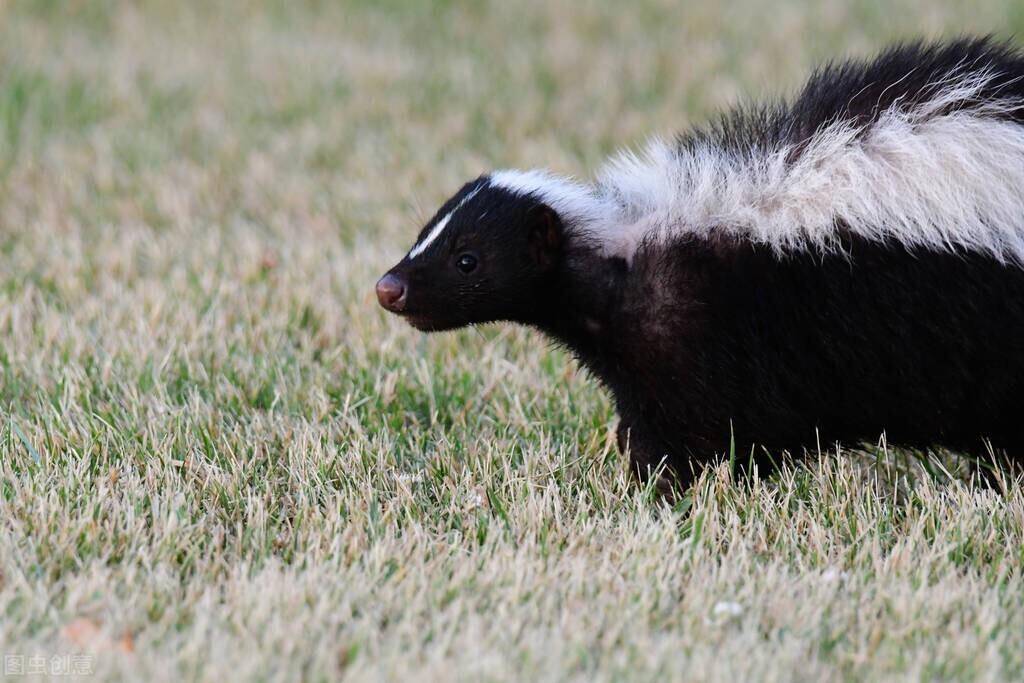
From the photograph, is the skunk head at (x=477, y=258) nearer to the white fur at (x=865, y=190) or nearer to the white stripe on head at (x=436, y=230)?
the white stripe on head at (x=436, y=230)

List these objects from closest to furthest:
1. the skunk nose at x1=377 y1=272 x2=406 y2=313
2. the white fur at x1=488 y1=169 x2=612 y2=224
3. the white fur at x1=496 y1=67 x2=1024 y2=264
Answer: the white fur at x1=496 y1=67 x2=1024 y2=264 < the skunk nose at x1=377 y1=272 x2=406 y2=313 < the white fur at x1=488 y1=169 x2=612 y2=224

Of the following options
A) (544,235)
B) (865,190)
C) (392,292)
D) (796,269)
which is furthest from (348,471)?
(865,190)

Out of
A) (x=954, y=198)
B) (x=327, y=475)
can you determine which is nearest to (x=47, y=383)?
(x=327, y=475)

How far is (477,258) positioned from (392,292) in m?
0.29

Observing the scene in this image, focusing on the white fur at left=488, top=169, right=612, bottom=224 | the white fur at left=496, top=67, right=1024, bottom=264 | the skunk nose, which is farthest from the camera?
the white fur at left=488, top=169, right=612, bottom=224

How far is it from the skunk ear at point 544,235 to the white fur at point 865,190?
9cm

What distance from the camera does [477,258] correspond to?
4320 mm

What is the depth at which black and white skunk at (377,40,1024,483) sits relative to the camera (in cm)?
391

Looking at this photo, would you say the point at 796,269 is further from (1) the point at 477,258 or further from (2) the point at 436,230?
(2) the point at 436,230

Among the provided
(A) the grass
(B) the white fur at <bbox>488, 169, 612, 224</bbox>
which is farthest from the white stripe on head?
(A) the grass

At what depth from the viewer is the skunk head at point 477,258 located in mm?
4297

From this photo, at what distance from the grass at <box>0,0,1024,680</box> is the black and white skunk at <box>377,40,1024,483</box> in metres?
0.25

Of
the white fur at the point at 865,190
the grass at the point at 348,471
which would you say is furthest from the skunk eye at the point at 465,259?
the grass at the point at 348,471

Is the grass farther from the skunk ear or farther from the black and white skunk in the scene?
the skunk ear
